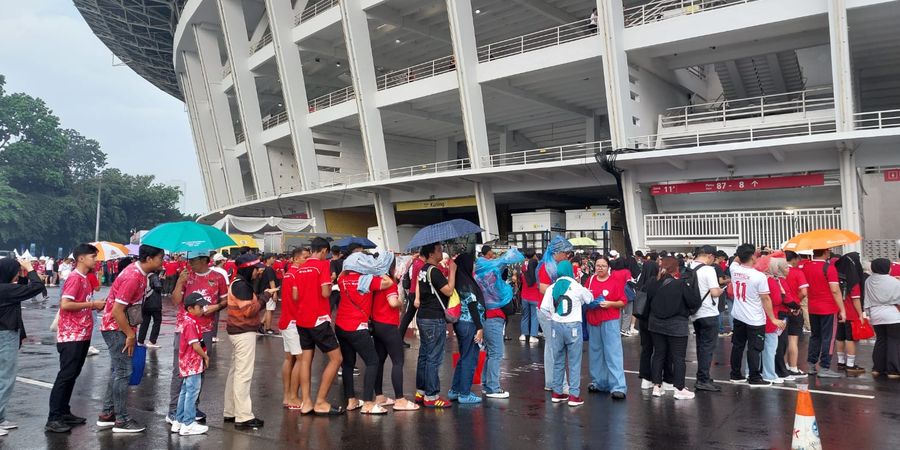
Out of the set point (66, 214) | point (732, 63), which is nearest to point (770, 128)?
point (732, 63)

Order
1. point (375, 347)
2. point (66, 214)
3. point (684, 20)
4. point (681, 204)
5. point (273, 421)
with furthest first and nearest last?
point (66, 214) → point (681, 204) → point (684, 20) → point (375, 347) → point (273, 421)

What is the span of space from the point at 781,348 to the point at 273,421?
665cm

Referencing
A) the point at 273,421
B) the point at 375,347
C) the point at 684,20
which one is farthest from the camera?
the point at 684,20

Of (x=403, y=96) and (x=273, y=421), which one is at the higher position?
(x=403, y=96)

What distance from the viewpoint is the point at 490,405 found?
6727 mm

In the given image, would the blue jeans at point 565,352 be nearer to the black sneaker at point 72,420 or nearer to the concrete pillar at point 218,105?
the black sneaker at point 72,420

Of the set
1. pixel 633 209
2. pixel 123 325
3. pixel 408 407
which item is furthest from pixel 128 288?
pixel 633 209

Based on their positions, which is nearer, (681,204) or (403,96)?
(681,204)

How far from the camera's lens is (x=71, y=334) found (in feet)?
19.1

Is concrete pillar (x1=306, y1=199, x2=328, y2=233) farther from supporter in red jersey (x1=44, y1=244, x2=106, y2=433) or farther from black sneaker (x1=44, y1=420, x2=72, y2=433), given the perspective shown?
black sneaker (x1=44, y1=420, x2=72, y2=433)

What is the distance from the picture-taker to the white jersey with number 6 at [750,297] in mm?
7477

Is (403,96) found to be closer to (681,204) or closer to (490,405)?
(681,204)

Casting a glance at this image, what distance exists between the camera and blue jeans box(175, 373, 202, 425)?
5.60 m

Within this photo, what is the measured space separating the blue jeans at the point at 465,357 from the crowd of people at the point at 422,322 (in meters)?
0.02
